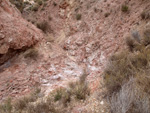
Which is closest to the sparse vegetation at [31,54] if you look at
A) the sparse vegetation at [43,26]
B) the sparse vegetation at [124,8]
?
the sparse vegetation at [43,26]

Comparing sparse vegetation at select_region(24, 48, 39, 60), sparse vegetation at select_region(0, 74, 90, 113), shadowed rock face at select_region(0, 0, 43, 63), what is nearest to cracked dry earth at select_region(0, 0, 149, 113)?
sparse vegetation at select_region(24, 48, 39, 60)

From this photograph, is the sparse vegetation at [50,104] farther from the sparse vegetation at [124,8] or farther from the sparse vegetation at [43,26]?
the sparse vegetation at [43,26]

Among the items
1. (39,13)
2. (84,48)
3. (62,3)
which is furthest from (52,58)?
(62,3)

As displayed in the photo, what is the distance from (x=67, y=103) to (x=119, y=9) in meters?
5.71

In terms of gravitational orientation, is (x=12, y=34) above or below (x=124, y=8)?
below

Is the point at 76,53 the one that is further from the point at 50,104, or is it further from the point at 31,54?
the point at 50,104

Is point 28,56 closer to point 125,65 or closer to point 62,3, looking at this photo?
point 125,65

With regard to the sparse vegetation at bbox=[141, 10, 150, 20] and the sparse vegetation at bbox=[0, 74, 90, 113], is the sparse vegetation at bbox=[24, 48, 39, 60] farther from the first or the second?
the sparse vegetation at bbox=[141, 10, 150, 20]

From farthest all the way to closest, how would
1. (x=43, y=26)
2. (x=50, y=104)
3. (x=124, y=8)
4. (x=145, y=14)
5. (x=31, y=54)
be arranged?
(x=43, y=26), (x=31, y=54), (x=124, y=8), (x=145, y=14), (x=50, y=104)

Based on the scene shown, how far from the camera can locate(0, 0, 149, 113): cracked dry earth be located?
472 centimetres

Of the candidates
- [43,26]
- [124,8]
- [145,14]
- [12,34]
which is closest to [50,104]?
[12,34]

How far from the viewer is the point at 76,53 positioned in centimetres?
664

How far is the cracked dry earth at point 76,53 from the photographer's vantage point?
472 cm

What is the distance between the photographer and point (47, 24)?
339 inches
